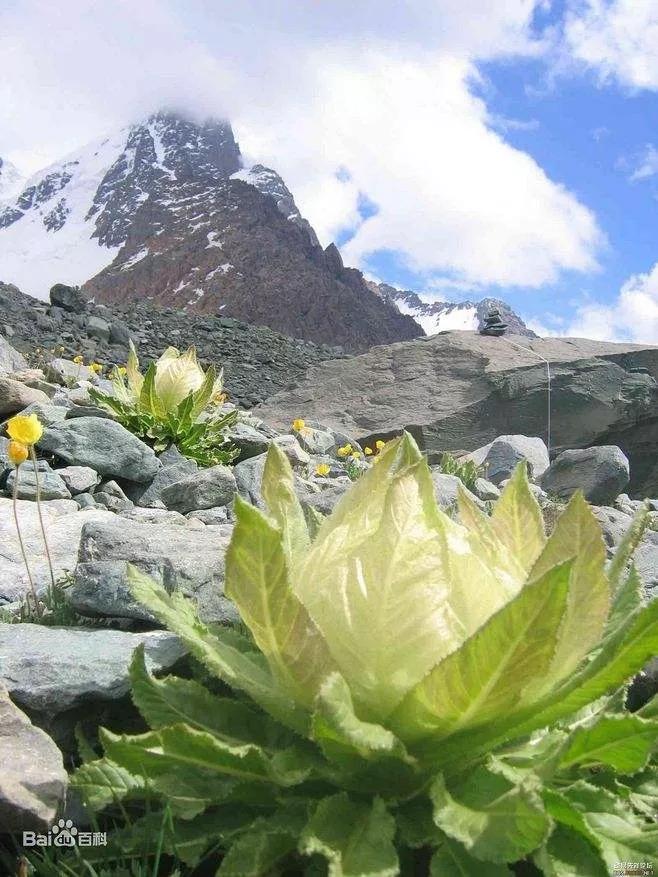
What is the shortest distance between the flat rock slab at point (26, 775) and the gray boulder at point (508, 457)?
711cm

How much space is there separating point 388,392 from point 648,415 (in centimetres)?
378

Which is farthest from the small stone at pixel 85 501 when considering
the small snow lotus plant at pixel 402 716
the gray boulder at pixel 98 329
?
the gray boulder at pixel 98 329

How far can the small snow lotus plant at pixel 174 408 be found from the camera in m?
5.86

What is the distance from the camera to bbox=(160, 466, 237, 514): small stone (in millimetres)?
4371

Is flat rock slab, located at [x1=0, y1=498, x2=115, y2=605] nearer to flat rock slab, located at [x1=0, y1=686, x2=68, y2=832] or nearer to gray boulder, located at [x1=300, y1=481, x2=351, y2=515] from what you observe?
gray boulder, located at [x1=300, y1=481, x2=351, y2=515]

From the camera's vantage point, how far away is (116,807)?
162 centimetres

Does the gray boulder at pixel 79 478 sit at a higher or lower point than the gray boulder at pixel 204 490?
lower

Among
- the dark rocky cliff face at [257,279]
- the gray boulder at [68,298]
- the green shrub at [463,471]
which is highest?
the dark rocky cliff face at [257,279]

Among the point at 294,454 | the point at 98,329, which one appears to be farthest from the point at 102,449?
the point at 98,329

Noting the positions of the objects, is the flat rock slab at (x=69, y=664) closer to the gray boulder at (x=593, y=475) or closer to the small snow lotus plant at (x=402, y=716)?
the small snow lotus plant at (x=402, y=716)

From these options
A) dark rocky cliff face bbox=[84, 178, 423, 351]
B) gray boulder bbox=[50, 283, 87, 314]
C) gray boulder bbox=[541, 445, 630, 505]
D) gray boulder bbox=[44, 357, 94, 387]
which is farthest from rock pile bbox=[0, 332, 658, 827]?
dark rocky cliff face bbox=[84, 178, 423, 351]

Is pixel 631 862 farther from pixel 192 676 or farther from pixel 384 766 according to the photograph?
pixel 192 676

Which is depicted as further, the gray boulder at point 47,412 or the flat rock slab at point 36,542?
the gray boulder at point 47,412

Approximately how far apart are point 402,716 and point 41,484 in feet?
10.9
